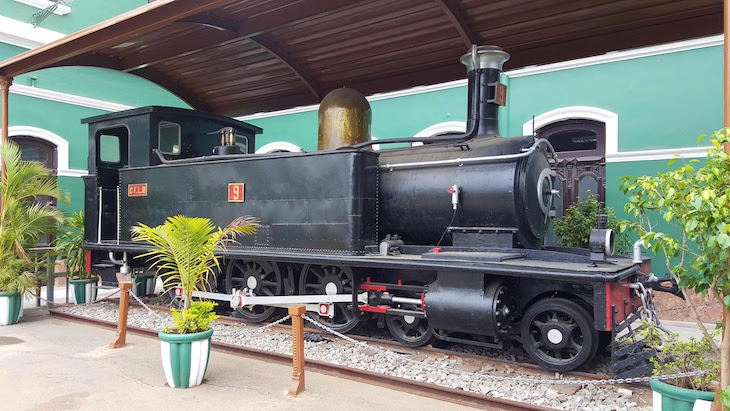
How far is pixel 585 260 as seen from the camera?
4.79 m

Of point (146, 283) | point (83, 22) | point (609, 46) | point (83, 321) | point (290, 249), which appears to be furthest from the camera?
point (83, 22)

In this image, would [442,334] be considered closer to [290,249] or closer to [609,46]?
[290,249]

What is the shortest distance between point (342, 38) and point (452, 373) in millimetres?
4886

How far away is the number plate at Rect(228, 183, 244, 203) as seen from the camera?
6.47 meters

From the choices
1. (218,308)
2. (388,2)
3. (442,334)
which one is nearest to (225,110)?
(218,308)

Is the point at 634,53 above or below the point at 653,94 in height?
above

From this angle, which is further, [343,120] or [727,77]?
[343,120]

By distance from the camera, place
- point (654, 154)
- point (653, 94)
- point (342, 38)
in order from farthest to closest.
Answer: point (653, 94)
point (654, 154)
point (342, 38)

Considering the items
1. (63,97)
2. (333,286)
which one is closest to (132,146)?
(333,286)

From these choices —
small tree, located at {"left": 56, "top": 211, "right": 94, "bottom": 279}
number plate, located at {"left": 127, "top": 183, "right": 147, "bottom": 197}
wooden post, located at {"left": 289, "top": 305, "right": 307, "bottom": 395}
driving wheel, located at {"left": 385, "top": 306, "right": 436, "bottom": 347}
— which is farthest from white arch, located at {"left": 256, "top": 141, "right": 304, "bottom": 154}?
wooden post, located at {"left": 289, "top": 305, "right": 307, "bottom": 395}

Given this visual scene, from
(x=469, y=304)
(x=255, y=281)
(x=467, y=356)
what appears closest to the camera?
(x=469, y=304)

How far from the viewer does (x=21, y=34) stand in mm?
10031

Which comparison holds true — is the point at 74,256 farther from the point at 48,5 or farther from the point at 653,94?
the point at 653,94

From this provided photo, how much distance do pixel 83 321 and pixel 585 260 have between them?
20.7 feet
